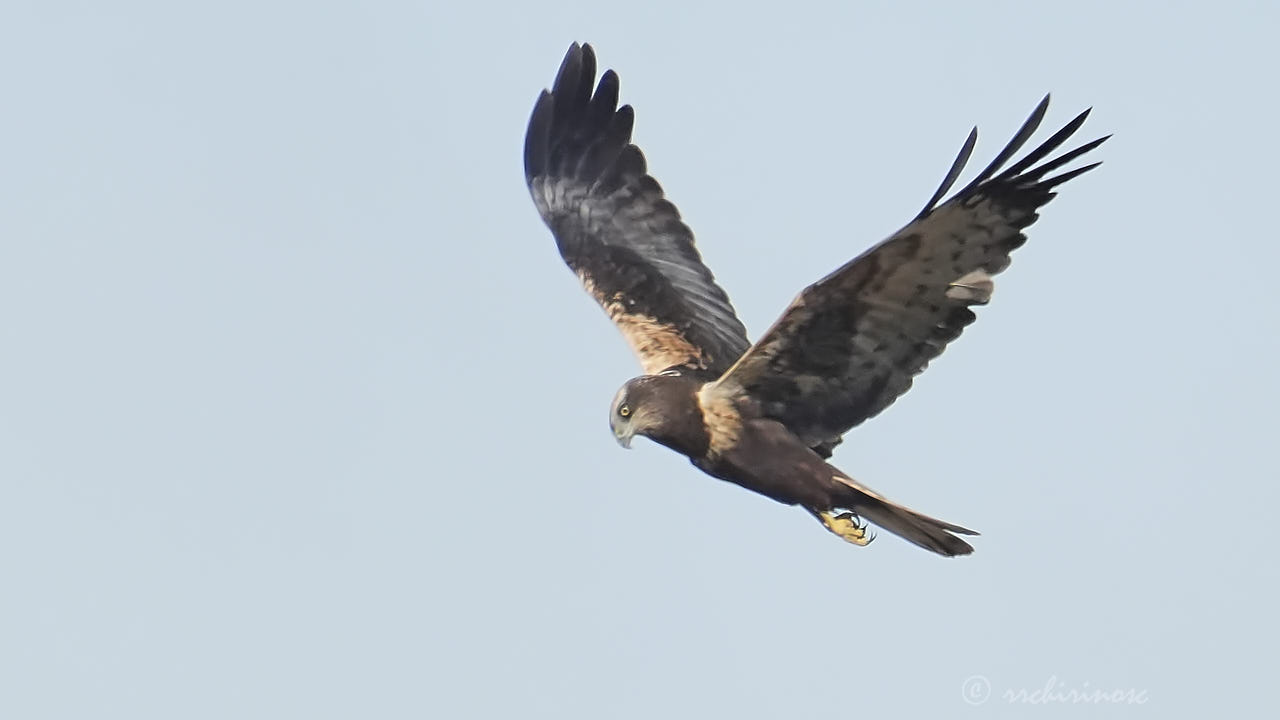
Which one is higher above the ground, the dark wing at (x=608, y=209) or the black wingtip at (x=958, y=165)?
the dark wing at (x=608, y=209)

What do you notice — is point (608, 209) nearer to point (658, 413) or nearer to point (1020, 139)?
point (658, 413)

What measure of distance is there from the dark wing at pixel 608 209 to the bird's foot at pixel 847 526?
5.41ft

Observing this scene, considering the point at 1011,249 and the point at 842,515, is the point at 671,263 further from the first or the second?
the point at 1011,249

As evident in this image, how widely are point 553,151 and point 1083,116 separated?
4806 millimetres

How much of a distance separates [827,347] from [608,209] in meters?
3.18

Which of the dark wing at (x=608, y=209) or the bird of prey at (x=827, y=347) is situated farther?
the dark wing at (x=608, y=209)

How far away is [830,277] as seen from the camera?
8.62 metres

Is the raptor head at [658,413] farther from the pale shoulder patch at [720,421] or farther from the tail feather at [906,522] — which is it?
the tail feather at [906,522]

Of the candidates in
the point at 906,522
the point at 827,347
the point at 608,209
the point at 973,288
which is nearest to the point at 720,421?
the point at 827,347

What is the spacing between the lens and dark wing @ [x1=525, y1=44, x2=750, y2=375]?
11305 mm

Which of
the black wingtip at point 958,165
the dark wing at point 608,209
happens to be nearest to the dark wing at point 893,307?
the black wingtip at point 958,165

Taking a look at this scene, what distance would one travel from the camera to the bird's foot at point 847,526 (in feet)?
32.1

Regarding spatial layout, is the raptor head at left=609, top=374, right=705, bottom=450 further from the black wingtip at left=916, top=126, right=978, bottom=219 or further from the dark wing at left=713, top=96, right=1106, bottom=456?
the black wingtip at left=916, top=126, right=978, bottom=219

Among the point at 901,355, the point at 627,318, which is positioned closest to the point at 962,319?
the point at 901,355
